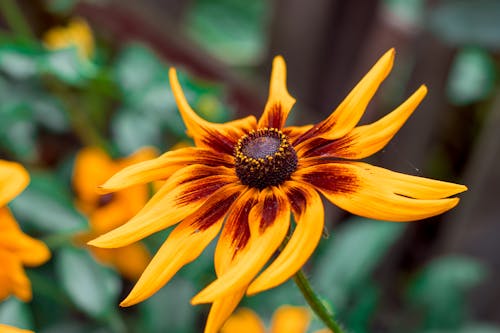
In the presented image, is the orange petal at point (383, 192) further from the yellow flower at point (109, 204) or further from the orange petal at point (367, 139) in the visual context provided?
the yellow flower at point (109, 204)

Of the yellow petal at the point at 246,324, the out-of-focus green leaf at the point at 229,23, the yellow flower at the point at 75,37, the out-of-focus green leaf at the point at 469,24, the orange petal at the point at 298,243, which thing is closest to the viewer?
the orange petal at the point at 298,243

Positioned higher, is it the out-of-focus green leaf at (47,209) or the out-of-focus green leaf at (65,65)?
the out-of-focus green leaf at (65,65)

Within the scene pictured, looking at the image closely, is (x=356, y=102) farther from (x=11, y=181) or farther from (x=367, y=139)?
(x=11, y=181)

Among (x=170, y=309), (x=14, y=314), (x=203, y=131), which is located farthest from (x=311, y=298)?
(x=170, y=309)

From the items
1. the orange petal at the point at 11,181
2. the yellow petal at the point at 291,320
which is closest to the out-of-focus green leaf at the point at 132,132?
the yellow petal at the point at 291,320

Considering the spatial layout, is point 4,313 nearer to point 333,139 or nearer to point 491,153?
point 333,139

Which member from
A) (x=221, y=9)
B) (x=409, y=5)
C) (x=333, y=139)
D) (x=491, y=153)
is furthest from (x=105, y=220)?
(x=221, y=9)
